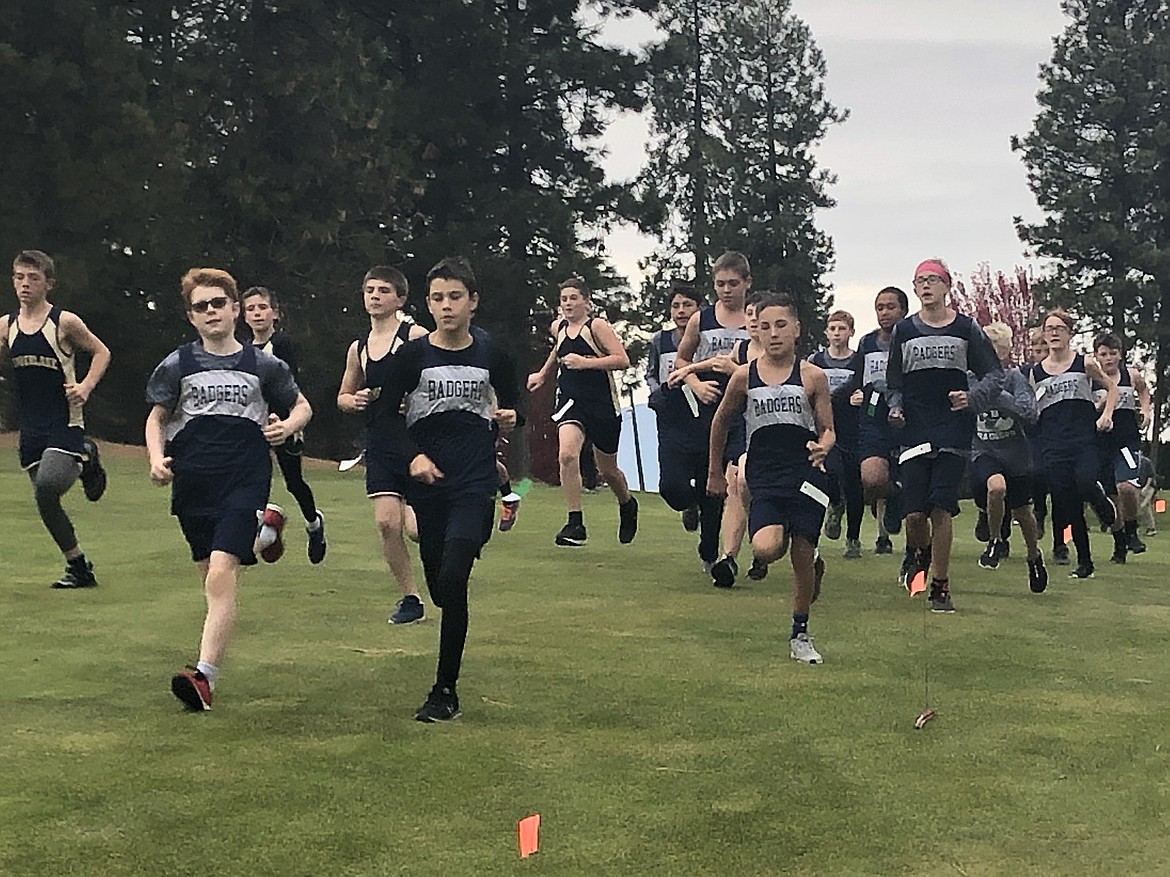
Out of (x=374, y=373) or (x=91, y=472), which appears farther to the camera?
(x=91, y=472)

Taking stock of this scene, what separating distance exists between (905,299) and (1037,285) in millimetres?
40970

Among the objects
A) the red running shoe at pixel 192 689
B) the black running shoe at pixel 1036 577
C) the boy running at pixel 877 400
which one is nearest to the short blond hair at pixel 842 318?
the boy running at pixel 877 400

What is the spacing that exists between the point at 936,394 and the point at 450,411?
390cm

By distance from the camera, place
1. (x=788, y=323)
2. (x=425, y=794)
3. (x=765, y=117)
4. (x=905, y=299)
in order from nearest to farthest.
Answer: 1. (x=425, y=794)
2. (x=788, y=323)
3. (x=905, y=299)
4. (x=765, y=117)

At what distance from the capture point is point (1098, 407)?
46.5 feet

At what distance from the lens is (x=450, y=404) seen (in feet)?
22.4

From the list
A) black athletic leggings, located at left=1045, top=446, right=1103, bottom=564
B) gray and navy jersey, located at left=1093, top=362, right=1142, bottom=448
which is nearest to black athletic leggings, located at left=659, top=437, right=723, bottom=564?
black athletic leggings, located at left=1045, top=446, right=1103, bottom=564

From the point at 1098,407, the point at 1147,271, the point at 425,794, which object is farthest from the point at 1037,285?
the point at 425,794

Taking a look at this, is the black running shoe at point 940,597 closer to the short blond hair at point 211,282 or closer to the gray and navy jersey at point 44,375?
the short blond hair at point 211,282

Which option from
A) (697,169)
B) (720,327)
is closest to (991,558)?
(720,327)

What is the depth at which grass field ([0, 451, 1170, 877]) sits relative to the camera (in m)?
4.74

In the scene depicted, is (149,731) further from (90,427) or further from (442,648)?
(90,427)

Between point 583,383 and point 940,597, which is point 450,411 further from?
point 583,383

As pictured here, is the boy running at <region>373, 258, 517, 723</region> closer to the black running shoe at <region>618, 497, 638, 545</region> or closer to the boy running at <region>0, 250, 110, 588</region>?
the boy running at <region>0, 250, 110, 588</region>
